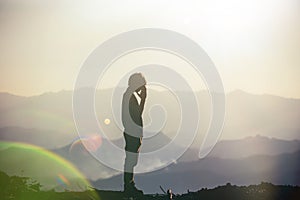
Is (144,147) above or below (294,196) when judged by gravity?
above

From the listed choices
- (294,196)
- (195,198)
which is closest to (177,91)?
(195,198)

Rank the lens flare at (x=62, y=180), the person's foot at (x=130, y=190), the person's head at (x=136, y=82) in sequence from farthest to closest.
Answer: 1. the lens flare at (x=62, y=180)
2. the person's foot at (x=130, y=190)
3. the person's head at (x=136, y=82)

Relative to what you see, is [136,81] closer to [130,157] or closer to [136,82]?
[136,82]

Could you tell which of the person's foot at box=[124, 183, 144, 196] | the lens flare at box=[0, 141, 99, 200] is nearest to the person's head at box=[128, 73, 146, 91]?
the person's foot at box=[124, 183, 144, 196]

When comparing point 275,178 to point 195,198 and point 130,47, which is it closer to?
point 195,198

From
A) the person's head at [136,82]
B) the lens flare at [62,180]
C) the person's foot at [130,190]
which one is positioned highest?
the person's head at [136,82]

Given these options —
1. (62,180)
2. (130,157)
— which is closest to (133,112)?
(130,157)

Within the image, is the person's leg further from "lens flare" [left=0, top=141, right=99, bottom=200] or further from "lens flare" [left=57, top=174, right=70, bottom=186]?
"lens flare" [left=57, top=174, right=70, bottom=186]

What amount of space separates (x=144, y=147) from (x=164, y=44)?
1.83 meters

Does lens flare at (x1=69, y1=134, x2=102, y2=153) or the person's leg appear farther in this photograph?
lens flare at (x1=69, y1=134, x2=102, y2=153)

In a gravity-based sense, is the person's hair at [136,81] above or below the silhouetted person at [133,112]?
above

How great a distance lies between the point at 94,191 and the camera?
5.88m

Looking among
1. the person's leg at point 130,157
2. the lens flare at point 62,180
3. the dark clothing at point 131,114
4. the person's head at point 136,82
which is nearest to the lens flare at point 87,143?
the lens flare at point 62,180

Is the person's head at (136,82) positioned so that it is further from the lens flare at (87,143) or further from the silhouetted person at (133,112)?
the lens flare at (87,143)
